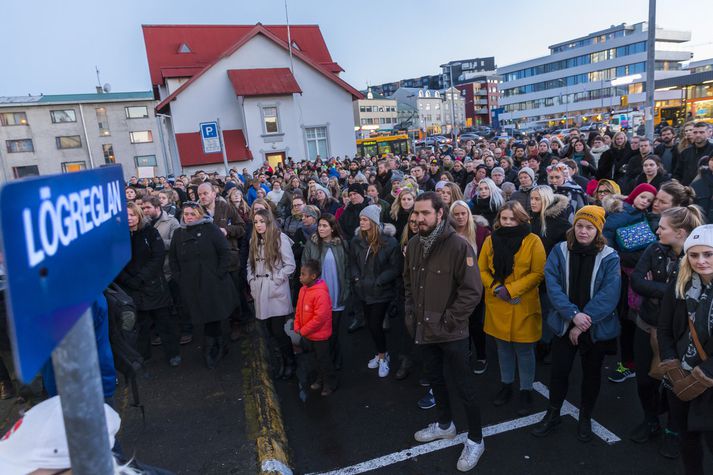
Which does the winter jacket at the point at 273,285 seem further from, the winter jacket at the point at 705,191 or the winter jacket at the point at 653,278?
the winter jacket at the point at 705,191

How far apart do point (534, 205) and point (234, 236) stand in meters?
4.26

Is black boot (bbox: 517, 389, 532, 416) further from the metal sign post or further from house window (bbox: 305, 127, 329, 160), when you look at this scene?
house window (bbox: 305, 127, 329, 160)

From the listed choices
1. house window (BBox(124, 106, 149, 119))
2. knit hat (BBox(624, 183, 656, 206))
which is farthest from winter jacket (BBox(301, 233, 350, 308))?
house window (BBox(124, 106, 149, 119))

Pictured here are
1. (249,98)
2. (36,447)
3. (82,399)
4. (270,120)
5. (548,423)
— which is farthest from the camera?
(270,120)

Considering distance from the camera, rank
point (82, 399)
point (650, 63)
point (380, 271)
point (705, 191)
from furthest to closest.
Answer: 1. point (650, 63)
2. point (705, 191)
3. point (380, 271)
4. point (82, 399)

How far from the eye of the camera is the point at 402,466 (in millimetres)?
3779

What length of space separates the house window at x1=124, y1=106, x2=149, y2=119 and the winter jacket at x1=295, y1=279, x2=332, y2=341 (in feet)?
166

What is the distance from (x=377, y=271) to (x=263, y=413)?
6.55 ft

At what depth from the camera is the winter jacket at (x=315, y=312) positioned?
4.88 m

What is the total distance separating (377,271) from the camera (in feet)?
17.4

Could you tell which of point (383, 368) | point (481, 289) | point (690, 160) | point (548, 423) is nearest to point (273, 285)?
point (383, 368)

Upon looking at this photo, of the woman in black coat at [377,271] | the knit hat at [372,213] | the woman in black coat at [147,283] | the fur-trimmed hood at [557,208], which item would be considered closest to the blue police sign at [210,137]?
the woman in black coat at [147,283]

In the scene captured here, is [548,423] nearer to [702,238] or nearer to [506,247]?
[506,247]

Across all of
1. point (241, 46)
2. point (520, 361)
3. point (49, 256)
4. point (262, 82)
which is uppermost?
point (241, 46)
